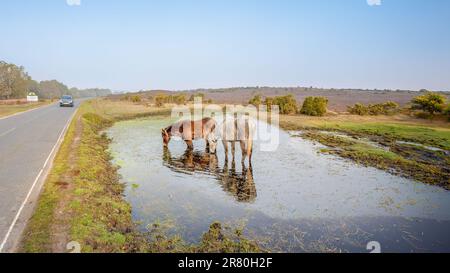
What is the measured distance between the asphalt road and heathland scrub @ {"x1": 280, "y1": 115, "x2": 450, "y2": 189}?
14.8 m

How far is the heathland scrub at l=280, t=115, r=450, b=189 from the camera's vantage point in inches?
558

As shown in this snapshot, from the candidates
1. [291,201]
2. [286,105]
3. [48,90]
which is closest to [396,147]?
[291,201]

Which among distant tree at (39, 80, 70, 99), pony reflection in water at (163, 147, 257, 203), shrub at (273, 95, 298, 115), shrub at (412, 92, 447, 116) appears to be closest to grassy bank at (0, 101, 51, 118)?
pony reflection in water at (163, 147, 257, 203)

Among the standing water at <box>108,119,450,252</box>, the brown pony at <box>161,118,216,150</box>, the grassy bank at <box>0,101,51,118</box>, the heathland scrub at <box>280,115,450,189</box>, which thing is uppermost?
the grassy bank at <box>0,101,51,118</box>

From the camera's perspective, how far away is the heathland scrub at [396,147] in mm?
14169

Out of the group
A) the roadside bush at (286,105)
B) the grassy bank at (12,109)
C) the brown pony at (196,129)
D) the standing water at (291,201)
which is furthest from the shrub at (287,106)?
the grassy bank at (12,109)

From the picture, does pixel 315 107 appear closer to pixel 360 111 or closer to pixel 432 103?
pixel 360 111

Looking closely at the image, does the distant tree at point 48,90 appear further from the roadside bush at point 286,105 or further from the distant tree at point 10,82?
the roadside bush at point 286,105

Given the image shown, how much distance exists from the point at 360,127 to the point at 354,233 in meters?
23.6

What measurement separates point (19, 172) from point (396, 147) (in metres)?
21.0

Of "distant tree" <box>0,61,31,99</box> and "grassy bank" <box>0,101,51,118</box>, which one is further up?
"distant tree" <box>0,61,31,99</box>

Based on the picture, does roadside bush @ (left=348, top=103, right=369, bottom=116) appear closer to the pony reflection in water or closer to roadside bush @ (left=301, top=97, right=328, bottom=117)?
roadside bush @ (left=301, top=97, right=328, bottom=117)

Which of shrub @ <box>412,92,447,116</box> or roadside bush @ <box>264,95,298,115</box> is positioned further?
roadside bush @ <box>264,95,298,115</box>
